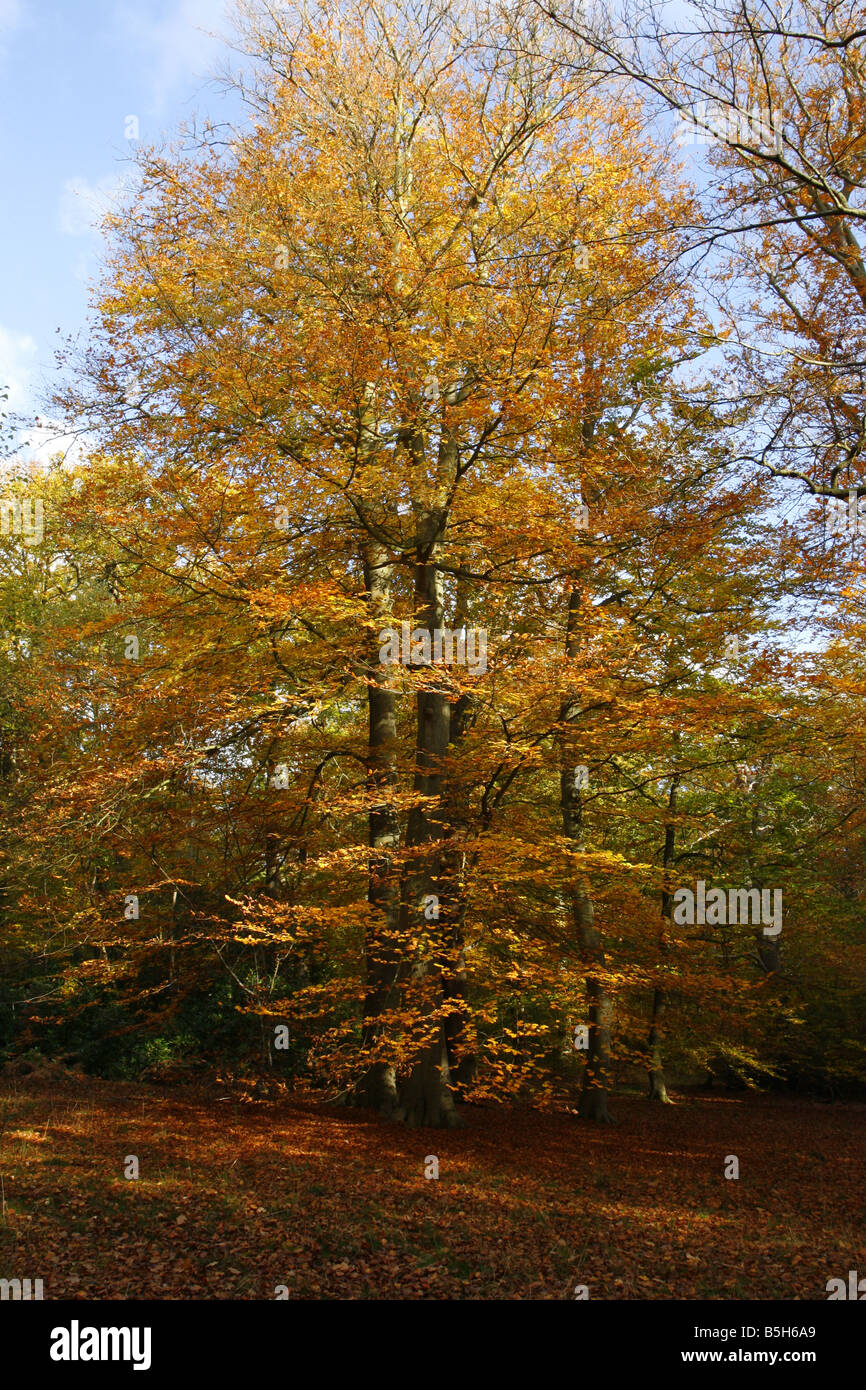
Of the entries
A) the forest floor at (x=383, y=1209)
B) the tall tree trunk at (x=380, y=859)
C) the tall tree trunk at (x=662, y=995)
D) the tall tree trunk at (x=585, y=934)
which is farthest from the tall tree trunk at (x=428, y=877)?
the tall tree trunk at (x=662, y=995)

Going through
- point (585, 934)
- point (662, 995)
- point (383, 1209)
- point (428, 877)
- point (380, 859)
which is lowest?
point (662, 995)

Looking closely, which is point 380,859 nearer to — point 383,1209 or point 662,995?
point 383,1209

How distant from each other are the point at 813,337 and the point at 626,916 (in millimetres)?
7140

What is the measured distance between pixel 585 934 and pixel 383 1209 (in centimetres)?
532

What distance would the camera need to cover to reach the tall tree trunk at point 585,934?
1097 centimetres

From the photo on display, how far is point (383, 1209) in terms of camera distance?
7344 millimetres

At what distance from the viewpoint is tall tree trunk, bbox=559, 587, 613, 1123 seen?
11.0 metres

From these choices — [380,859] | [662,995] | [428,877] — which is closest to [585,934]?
[428,877]

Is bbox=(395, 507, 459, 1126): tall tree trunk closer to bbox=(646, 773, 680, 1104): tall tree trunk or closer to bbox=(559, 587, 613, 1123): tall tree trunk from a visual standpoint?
bbox=(559, 587, 613, 1123): tall tree trunk

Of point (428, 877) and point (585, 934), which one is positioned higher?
point (428, 877)

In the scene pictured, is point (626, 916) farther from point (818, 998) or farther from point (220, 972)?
point (818, 998)

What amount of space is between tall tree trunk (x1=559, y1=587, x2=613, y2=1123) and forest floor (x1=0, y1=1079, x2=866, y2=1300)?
1.43 m

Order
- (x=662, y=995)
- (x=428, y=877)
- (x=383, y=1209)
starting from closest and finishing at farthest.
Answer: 1. (x=383, y=1209)
2. (x=428, y=877)
3. (x=662, y=995)
